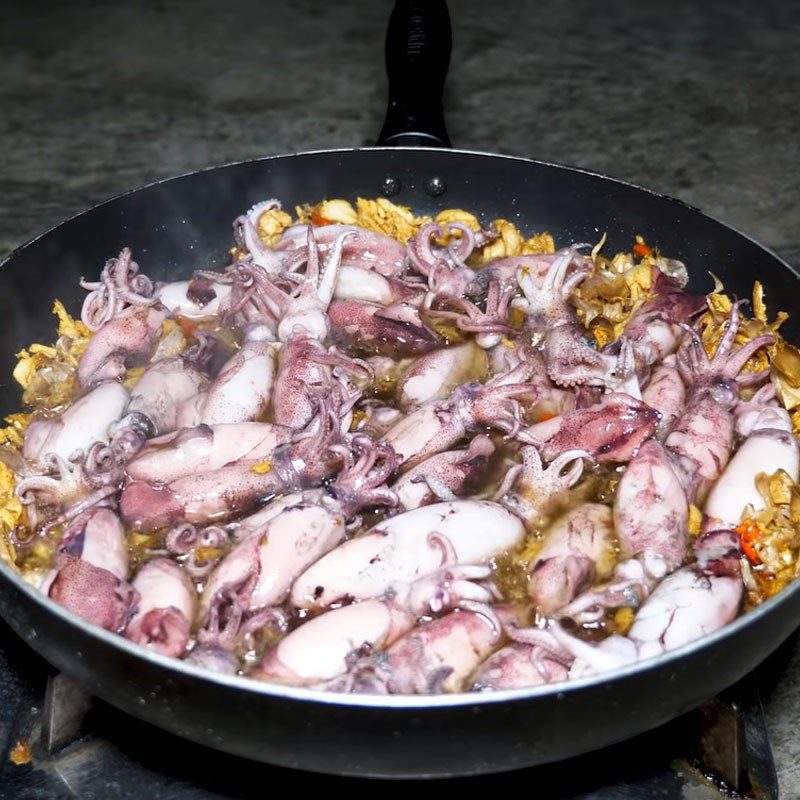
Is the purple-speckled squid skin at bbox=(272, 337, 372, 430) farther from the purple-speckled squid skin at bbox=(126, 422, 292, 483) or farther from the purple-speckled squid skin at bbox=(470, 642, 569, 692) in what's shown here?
the purple-speckled squid skin at bbox=(470, 642, 569, 692)

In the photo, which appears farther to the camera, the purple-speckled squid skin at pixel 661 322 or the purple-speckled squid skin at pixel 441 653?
the purple-speckled squid skin at pixel 661 322

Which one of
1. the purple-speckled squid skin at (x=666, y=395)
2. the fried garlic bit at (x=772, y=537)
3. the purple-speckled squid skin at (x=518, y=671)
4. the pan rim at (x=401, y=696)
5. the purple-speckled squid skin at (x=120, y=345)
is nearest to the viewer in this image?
the pan rim at (x=401, y=696)

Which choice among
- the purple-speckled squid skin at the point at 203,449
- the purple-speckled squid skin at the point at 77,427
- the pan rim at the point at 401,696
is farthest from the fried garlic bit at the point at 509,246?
the pan rim at the point at 401,696

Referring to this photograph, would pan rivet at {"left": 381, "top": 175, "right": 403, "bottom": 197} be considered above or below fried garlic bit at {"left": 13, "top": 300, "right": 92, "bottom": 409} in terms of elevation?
above

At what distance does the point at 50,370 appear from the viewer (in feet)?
5.92

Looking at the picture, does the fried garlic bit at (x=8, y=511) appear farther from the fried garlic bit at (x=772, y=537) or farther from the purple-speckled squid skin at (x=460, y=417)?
the fried garlic bit at (x=772, y=537)

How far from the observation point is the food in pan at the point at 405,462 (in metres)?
1.28

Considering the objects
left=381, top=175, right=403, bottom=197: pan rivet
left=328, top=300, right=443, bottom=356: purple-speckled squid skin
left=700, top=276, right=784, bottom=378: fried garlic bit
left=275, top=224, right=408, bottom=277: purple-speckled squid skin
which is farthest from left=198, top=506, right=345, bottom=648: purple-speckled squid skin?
left=381, top=175, right=403, bottom=197: pan rivet

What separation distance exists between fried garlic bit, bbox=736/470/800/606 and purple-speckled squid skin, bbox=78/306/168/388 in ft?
3.56

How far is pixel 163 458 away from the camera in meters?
1.50

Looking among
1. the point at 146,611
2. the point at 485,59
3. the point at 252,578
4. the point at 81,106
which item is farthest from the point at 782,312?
the point at 81,106

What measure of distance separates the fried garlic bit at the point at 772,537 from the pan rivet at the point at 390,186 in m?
1.09

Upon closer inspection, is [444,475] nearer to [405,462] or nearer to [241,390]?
[405,462]

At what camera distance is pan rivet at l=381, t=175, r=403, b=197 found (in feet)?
7.18
